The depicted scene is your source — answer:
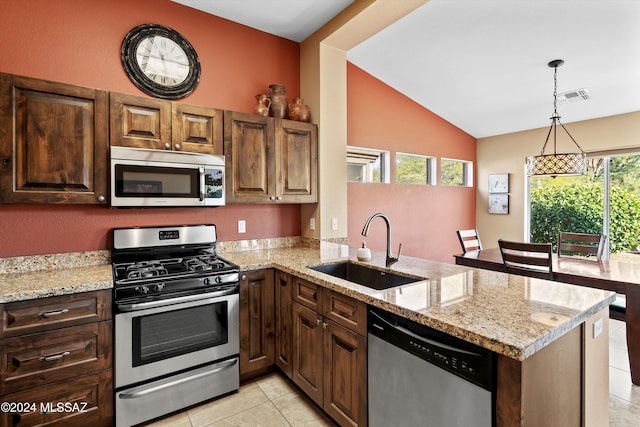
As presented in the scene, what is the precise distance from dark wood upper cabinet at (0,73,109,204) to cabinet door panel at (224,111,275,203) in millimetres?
850

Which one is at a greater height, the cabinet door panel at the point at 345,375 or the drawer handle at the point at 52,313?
the drawer handle at the point at 52,313

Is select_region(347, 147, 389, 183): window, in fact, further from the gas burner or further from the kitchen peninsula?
the gas burner

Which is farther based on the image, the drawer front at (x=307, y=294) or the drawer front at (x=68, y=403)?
the drawer front at (x=307, y=294)

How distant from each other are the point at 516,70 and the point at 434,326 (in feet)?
11.6

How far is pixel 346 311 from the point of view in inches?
68.9

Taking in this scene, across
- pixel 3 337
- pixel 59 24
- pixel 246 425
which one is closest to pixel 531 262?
pixel 246 425

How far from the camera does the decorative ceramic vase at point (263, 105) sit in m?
2.90

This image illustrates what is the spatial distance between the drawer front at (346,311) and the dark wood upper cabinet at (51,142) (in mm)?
1654

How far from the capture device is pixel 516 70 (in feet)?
11.8

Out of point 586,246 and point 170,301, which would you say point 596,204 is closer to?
point 586,246

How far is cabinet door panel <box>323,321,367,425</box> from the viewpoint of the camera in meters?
1.66

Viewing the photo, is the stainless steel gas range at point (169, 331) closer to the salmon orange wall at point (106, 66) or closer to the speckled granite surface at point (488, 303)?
the salmon orange wall at point (106, 66)

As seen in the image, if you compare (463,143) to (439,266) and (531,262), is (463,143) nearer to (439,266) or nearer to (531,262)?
(531,262)

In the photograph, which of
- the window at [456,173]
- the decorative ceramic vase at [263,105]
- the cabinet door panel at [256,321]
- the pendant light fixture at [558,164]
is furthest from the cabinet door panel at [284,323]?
the window at [456,173]
